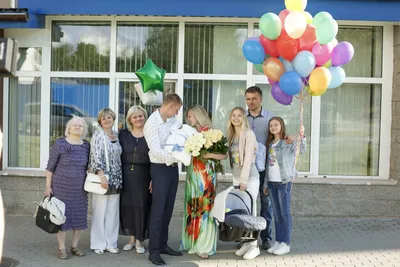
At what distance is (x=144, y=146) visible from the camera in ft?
19.9

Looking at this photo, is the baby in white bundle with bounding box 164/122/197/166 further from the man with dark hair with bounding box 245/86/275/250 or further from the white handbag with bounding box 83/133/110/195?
the man with dark hair with bounding box 245/86/275/250

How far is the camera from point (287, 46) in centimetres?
555

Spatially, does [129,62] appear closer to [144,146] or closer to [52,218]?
[144,146]

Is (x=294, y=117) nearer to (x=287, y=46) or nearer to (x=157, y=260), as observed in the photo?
(x=287, y=46)

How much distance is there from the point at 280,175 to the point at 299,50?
1438 millimetres

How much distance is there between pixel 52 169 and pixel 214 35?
370cm

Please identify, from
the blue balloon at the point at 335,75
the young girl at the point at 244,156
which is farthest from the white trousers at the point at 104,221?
the blue balloon at the point at 335,75

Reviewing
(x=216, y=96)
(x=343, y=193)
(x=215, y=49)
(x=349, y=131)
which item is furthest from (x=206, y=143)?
(x=349, y=131)

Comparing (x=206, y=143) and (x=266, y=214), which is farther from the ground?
(x=206, y=143)

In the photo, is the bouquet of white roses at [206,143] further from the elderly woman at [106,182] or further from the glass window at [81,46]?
the glass window at [81,46]

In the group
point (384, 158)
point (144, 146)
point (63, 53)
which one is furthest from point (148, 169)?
point (384, 158)

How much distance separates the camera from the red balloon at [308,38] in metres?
5.52

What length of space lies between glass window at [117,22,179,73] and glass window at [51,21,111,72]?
222 mm

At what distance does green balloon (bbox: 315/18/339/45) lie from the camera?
5360 millimetres
